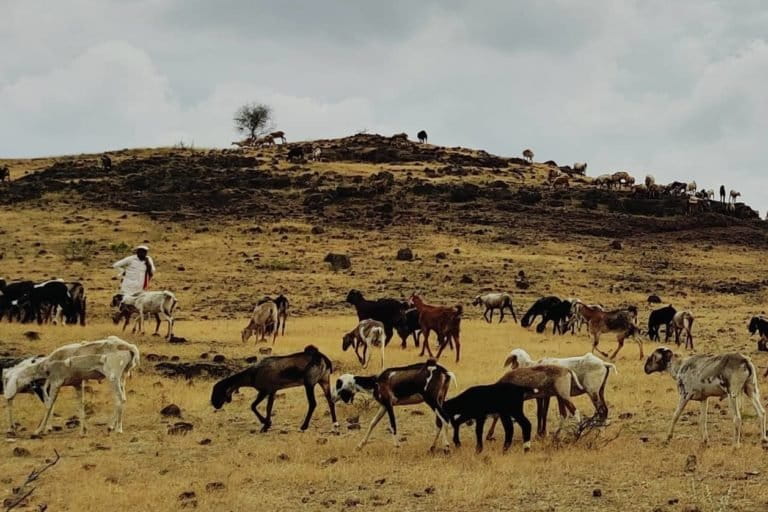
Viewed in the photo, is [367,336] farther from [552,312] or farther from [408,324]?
[552,312]

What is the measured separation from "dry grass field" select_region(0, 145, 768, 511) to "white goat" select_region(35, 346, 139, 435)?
1.83 feet

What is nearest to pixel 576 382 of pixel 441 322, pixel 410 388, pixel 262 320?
pixel 410 388

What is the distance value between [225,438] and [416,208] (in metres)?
54.7

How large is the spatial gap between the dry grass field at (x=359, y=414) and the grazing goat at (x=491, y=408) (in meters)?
0.29

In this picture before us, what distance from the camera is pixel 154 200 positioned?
6975 centimetres

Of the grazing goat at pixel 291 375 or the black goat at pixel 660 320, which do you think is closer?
the grazing goat at pixel 291 375

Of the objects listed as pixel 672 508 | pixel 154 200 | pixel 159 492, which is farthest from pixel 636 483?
pixel 154 200

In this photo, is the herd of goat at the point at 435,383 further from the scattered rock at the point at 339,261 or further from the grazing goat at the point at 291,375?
the scattered rock at the point at 339,261

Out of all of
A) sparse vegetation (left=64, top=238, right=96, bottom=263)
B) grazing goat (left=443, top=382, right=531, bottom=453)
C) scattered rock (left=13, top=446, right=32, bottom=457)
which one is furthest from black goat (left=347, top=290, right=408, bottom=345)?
sparse vegetation (left=64, top=238, right=96, bottom=263)

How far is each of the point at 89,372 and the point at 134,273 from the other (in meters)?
10.9

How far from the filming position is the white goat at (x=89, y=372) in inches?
621

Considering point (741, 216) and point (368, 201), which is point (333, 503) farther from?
A: point (741, 216)

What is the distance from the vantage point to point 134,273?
86.8 ft

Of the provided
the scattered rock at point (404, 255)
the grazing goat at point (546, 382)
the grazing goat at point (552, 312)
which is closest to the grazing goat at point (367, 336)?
the grazing goat at point (546, 382)
